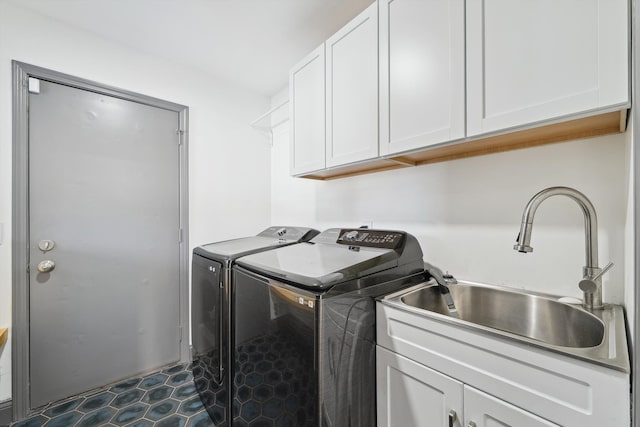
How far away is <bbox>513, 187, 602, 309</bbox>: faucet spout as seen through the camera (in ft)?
3.26

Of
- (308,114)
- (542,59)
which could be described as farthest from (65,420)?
(542,59)

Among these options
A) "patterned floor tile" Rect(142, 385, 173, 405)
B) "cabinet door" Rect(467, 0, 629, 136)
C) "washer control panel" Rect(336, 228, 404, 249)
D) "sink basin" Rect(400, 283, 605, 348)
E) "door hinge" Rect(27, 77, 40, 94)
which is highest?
"door hinge" Rect(27, 77, 40, 94)

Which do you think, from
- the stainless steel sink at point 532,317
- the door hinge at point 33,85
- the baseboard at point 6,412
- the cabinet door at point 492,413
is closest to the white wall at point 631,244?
the stainless steel sink at point 532,317

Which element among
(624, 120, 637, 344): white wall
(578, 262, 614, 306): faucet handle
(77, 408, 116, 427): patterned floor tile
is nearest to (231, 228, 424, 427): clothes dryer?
(578, 262, 614, 306): faucet handle

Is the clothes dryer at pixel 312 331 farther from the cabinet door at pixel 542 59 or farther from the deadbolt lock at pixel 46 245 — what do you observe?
the deadbolt lock at pixel 46 245

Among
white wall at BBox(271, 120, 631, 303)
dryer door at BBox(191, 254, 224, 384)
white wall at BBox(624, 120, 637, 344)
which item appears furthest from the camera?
dryer door at BBox(191, 254, 224, 384)

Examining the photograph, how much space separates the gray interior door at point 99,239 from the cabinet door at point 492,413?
7.62 feet

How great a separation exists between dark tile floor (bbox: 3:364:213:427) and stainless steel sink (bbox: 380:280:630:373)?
5.31 ft

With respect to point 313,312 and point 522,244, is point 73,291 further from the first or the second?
point 522,244

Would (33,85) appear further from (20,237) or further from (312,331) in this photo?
(312,331)

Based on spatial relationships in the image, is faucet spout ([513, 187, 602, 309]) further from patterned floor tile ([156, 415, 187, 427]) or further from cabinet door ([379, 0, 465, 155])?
patterned floor tile ([156, 415, 187, 427])

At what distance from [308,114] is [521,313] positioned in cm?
173

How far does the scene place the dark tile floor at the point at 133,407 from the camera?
169 cm

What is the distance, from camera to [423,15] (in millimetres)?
1259
